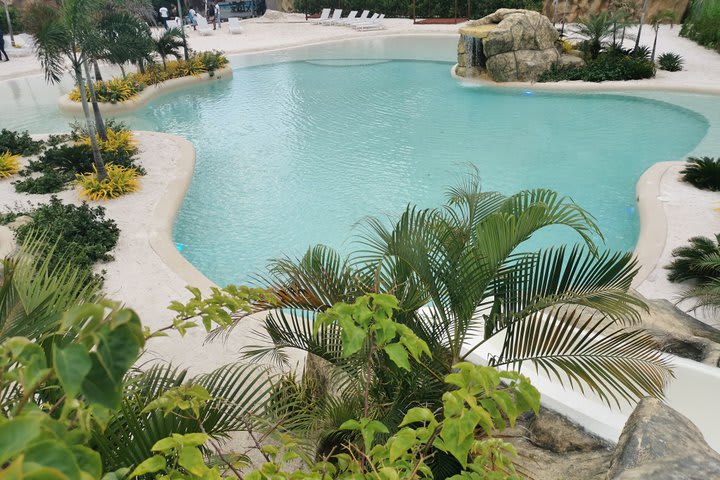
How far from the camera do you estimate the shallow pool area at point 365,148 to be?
8219 millimetres

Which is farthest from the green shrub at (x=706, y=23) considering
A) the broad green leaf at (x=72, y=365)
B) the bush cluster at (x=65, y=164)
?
the broad green leaf at (x=72, y=365)

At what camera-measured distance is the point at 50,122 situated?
13.4 m

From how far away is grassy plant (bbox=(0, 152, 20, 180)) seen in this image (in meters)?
9.35

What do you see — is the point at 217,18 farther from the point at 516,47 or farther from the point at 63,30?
the point at 63,30

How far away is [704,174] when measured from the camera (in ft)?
26.9

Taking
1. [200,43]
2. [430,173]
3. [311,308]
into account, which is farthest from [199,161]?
[200,43]

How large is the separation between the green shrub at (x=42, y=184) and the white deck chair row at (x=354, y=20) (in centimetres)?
1950

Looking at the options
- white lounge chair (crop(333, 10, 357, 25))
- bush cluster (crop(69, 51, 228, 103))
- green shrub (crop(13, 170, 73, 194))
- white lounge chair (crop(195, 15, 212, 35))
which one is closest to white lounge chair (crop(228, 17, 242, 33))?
white lounge chair (crop(195, 15, 212, 35))

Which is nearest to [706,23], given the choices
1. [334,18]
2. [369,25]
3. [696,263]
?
[369,25]

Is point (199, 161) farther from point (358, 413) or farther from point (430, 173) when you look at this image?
point (358, 413)

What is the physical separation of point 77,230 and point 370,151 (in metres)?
5.93

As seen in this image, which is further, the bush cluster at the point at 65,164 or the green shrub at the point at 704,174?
the bush cluster at the point at 65,164

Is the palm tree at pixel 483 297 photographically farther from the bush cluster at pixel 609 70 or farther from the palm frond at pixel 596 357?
the bush cluster at pixel 609 70

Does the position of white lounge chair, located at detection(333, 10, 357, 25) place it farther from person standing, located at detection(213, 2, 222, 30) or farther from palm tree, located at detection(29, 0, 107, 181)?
palm tree, located at detection(29, 0, 107, 181)
